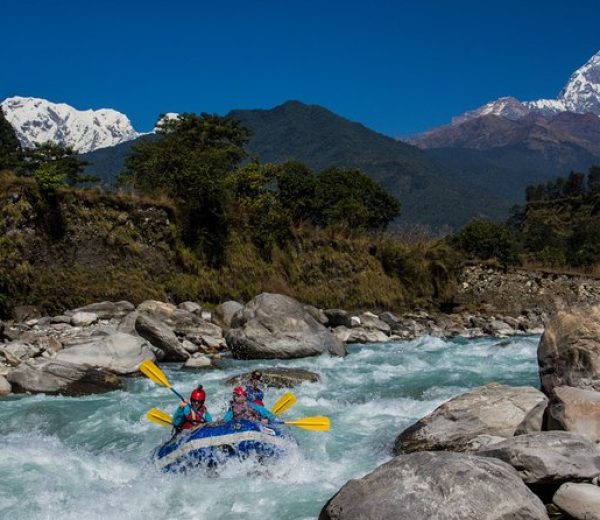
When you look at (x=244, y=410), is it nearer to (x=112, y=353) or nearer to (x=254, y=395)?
(x=254, y=395)

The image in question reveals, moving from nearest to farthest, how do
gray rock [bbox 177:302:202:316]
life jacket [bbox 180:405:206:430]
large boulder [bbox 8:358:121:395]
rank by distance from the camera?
life jacket [bbox 180:405:206:430], large boulder [bbox 8:358:121:395], gray rock [bbox 177:302:202:316]

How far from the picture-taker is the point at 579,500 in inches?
178

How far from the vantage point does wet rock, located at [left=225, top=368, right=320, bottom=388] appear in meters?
10.7

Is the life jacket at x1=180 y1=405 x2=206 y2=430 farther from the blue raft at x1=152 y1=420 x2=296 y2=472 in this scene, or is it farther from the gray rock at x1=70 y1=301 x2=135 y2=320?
the gray rock at x1=70 y1=301 x2=135 y2=320

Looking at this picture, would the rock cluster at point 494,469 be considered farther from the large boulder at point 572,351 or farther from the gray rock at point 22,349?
the gray rock at point 22,349

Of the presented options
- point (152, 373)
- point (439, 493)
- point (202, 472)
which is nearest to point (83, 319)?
point (152, 373)

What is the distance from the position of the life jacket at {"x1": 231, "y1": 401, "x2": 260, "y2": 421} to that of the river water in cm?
72

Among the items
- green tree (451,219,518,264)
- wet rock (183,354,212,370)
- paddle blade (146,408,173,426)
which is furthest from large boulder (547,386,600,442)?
green tree (451,219,518,264)

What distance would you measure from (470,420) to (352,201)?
23956 millimetres

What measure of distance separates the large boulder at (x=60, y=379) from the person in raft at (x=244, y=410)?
356 centimetres

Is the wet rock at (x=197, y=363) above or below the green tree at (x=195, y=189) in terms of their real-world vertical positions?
below

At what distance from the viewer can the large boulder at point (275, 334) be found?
13.9 meters

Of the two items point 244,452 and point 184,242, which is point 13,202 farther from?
point 244,452

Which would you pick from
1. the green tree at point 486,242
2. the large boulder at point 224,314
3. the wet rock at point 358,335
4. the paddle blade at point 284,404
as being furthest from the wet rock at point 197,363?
the green tree at point 486,242
